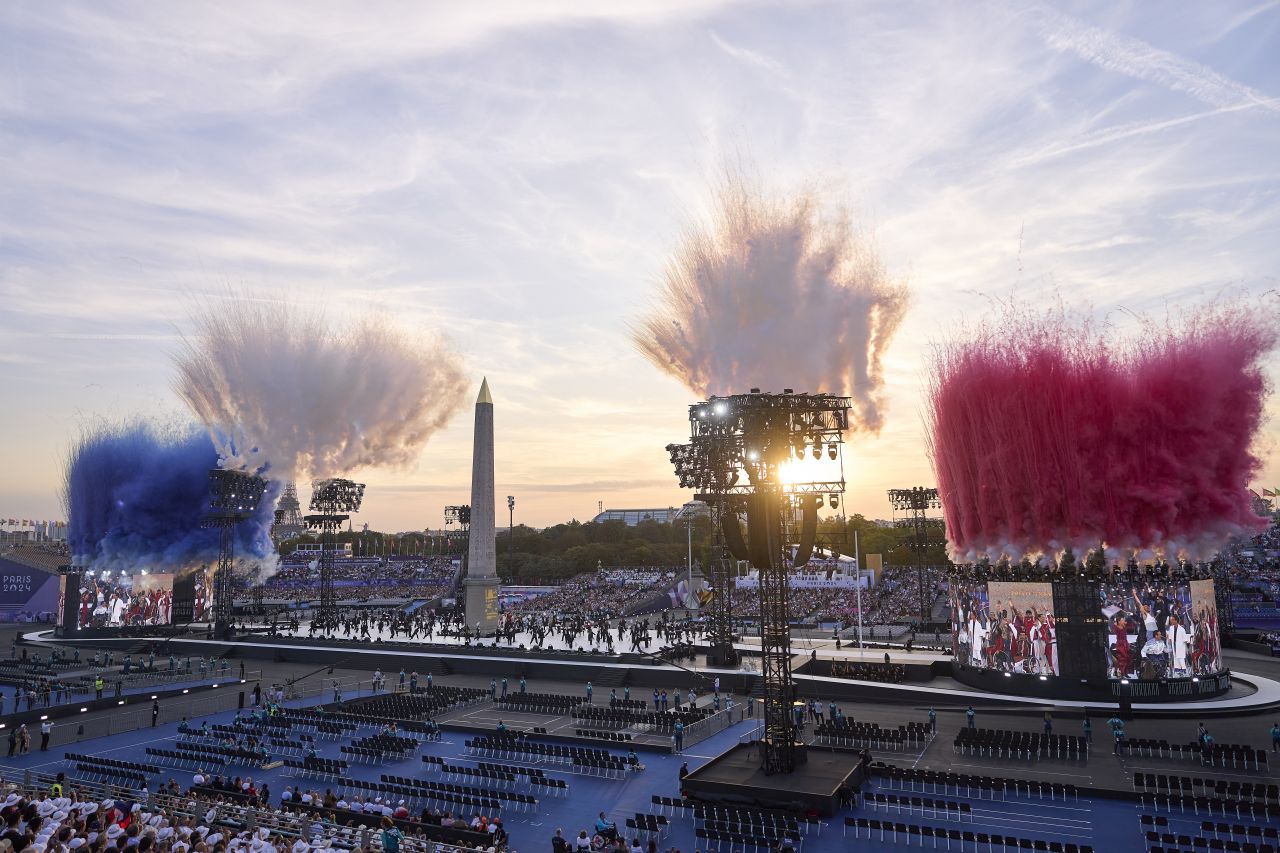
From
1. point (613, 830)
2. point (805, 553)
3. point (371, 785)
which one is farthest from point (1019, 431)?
point (371, 785)

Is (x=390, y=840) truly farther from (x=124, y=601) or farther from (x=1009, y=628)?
(x=124, y=601)

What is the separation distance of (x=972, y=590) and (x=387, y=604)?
7049cm

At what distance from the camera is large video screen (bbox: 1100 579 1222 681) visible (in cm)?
3419

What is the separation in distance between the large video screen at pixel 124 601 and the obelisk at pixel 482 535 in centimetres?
3326

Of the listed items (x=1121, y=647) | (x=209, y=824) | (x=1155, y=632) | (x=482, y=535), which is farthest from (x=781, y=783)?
(x=482, y=535)

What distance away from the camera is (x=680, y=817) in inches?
856

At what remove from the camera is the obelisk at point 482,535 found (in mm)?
55688

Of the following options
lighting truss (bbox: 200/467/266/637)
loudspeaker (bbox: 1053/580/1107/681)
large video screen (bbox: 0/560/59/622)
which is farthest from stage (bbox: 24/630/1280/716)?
large video screen (bbox: 0/560/59/622)

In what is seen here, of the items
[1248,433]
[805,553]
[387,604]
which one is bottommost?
[387,604]

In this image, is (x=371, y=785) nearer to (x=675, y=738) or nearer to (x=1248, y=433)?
(x=675, y=738)

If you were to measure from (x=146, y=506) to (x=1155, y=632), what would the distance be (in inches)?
3132

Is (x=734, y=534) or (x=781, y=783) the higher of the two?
(x=734, y=534)

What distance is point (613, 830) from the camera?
1864 cm

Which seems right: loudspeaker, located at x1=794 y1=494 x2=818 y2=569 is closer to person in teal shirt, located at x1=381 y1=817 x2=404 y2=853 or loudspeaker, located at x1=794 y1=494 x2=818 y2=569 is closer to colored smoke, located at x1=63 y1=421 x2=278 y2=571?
person in teal shirt, located at x1=381 y1=817 x2=404 y2=853
